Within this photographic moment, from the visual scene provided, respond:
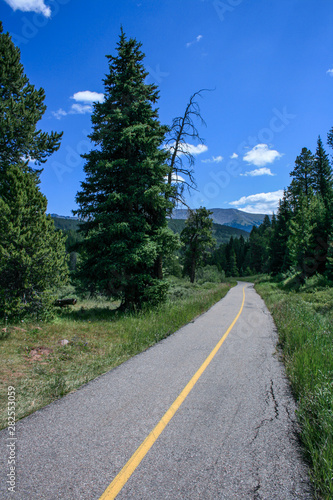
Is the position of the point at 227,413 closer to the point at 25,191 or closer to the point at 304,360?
the point at 304,360

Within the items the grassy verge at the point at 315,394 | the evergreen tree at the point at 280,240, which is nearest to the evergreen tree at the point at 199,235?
the evergreen tree at the point at 280,240

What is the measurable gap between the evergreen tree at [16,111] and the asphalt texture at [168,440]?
1063 centimetres

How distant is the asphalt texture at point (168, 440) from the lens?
246 centimetres

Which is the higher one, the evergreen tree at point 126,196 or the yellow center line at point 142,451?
the evergreen tree at point 126,196

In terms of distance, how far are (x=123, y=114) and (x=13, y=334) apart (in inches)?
393

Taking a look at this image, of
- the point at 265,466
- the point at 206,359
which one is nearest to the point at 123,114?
the point at 206,359

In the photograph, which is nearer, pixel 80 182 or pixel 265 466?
→ pixel 265 466

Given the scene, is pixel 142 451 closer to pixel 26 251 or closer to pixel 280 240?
pixel 26 251

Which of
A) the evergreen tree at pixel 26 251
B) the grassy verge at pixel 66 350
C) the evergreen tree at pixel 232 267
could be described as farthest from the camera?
the evergreen tree at pixel 232 267

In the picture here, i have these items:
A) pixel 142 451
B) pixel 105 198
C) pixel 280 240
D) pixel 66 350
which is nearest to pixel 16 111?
pixel 105 198

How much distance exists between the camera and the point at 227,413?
12.6ft

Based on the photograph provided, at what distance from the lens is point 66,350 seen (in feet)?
21.5

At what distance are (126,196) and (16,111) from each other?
5.86 metres

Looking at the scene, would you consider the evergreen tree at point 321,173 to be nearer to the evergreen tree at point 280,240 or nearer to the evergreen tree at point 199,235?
the evergreen tree at point 280,240
